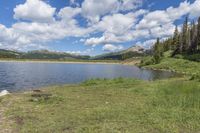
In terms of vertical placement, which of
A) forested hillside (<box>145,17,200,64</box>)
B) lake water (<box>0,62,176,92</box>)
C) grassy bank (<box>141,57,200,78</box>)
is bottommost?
lake water (<box>0,62,176,92</box>)

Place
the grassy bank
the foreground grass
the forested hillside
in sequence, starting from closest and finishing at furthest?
the foreground grass < the grassy bank < the forested hillside

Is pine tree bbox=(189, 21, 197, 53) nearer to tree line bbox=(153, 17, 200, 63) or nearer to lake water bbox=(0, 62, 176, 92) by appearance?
tree line bbox=(153, 17, 200, 63)

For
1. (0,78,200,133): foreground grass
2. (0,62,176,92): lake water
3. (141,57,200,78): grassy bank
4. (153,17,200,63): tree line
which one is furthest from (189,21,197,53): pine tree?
(0,78,200,133): foreground grass

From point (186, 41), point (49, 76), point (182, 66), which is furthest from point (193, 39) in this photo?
point (49, 76)

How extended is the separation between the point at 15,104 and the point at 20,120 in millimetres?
4629

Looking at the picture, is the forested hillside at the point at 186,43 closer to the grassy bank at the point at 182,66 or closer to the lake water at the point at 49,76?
the grassy bank at the point at 182,66

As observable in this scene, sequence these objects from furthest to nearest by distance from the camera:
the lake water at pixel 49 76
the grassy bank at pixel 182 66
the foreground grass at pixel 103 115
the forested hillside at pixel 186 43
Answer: the forested hillside at pixel 186 43 < the grassy bank at pixel 182 66 < the lake water at pixel 49 76 < the foreground grass at pixel 103 115

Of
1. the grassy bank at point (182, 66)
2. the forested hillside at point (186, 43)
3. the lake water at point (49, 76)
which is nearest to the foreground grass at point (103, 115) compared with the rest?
the lake water at point (49, 76)

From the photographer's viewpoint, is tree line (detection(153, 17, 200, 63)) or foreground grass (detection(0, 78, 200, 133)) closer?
foreground grass (detection(0, 78, 200, 133))

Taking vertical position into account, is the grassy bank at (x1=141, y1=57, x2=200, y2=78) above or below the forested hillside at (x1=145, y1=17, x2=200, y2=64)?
below

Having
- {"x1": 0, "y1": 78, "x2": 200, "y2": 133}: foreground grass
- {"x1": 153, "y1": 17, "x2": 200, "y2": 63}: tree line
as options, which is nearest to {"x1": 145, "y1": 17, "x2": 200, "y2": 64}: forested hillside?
{"x1": 153, "y1": 17, "x2": 200, "y2": 63}: tree line

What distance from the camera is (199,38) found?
103688 mm

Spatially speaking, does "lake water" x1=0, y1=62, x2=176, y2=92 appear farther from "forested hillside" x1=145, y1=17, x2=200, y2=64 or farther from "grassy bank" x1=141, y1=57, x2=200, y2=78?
"forested hillside" x1=145, y1=17, x2=200, y2=64

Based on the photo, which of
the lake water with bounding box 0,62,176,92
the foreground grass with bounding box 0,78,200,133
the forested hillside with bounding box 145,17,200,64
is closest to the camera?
the foreground grass with bounding box 0,78,200,133
